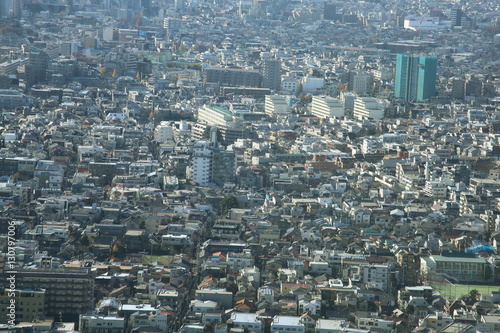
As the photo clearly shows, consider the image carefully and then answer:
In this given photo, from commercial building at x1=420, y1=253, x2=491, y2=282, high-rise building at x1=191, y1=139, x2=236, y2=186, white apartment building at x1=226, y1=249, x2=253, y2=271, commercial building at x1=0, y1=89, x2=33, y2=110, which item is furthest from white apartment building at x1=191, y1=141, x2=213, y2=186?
commercial building at x1=0, y1=89, x2=33, y2=110

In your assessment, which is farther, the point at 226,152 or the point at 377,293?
the point at 226,152

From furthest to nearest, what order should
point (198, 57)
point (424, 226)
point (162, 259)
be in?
point (198, 57) < point (424, 226) < point (162, 259)

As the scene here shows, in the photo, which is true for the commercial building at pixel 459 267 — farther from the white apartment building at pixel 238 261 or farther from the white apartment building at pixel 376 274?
the white apartment building at pixel 238 261

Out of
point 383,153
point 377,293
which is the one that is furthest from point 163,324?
point 383,153

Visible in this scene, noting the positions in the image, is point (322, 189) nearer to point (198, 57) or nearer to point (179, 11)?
point (198, 57)

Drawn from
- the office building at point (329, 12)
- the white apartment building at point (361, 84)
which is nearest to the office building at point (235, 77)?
the white apartment building at point (361, 84)

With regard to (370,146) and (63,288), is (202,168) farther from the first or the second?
(63,288)
